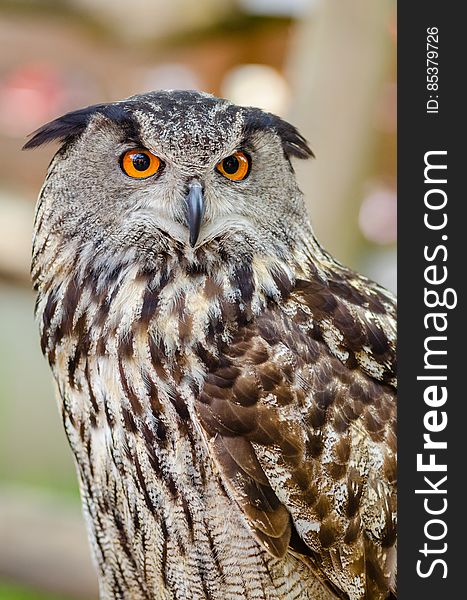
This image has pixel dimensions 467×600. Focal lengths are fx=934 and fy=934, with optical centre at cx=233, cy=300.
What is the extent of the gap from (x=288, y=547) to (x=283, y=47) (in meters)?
2.82

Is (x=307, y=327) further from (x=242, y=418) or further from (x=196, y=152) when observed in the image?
(x=196, y=152)

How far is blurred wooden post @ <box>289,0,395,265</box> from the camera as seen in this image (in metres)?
2.84

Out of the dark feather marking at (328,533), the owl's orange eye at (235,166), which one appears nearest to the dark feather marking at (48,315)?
the owl's orange eye at (235,166)

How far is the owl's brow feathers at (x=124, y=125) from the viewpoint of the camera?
5.58 feet

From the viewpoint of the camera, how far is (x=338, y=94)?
2.86 m

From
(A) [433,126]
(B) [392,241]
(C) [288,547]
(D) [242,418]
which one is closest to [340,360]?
(D) [242,418]

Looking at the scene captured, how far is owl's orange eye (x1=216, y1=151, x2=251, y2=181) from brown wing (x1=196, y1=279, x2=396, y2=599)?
0.25 meters

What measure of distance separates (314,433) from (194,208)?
1.51 ft

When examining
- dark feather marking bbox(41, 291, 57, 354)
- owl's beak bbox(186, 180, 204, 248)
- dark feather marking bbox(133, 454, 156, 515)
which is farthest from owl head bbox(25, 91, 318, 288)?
dark feather marking bbox(133, 454, 156, 515)

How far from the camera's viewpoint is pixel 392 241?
3906mm

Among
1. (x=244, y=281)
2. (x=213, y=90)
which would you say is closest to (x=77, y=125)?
(x=244, y=281)

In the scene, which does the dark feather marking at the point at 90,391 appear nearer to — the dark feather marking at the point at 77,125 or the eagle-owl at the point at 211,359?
the eagle-owl at the point at 211,359

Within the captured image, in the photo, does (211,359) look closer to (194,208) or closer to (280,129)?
(194,208)

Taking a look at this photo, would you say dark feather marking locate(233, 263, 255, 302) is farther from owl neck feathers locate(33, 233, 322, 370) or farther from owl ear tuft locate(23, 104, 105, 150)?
owl ear tuft locate(23, 104, 105, 150)
